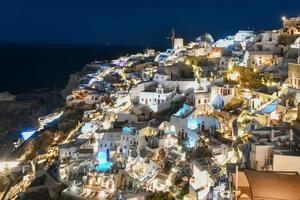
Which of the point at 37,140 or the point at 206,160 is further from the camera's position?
the point at 37,140

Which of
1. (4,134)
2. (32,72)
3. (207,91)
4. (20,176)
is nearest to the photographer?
(207,91)

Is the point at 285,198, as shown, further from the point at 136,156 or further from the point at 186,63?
the point at 186,63

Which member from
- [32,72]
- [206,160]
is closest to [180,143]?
[206,160]

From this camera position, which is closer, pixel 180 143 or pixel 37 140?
pixel 180 143

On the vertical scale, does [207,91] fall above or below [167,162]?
above

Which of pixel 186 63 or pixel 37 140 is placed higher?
pixel 186 63

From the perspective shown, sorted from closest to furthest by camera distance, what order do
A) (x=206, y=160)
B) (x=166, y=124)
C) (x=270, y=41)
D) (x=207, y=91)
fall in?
(x=206, y=160) < (x=166, y=124) < (x=207, y=91) < (x=270, y=41)

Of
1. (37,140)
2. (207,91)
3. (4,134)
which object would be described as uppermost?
(207,91)

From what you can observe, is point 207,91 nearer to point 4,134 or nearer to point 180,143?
point 180,143

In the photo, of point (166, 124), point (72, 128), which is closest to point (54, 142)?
point (72, 128)
